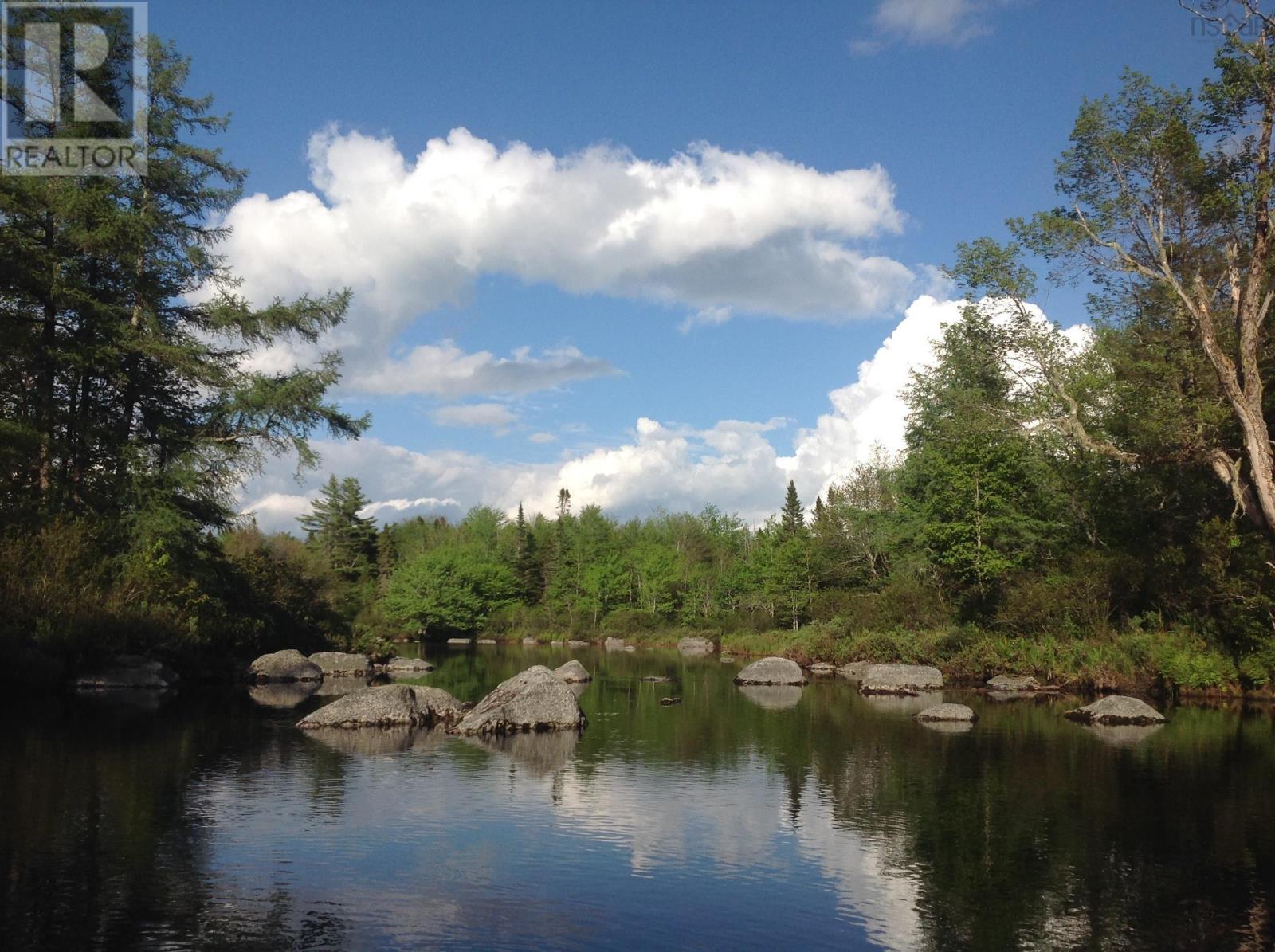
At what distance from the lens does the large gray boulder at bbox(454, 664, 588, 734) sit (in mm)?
25328

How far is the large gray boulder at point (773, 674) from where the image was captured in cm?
4300

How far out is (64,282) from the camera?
3269cm

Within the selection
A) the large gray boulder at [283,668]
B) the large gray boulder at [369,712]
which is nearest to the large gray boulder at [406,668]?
the large gray boulder at [283,668]

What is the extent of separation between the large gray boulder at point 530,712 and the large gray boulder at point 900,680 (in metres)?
17.3

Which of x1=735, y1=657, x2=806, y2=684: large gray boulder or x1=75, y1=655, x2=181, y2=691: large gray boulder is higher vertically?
x1=75, y1=655, x2=181, y2=691: large gray boulder

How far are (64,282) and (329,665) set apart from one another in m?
19.7

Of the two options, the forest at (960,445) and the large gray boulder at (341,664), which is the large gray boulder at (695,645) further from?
the large gray boulder at (341,664)

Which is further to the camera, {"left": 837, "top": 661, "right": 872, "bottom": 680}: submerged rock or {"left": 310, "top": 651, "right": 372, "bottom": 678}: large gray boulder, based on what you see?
{"left": 837, "top": 661, "right": 872, "bottom": 680}: submerged rock

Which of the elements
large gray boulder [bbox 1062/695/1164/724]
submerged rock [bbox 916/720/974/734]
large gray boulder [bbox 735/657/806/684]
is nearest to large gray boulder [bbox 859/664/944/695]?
large gray boulder [bbox 735/657/806/684]

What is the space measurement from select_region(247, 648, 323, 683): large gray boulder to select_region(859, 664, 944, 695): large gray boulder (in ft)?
77.7

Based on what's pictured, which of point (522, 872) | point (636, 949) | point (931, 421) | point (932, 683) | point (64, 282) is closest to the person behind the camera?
point (636, 949)

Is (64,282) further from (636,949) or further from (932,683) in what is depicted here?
(932,683)

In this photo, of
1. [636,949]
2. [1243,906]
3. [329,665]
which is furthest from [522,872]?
[329,665]

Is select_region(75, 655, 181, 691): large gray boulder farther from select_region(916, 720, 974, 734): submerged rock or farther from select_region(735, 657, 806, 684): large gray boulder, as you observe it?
select_region(916, 720, 974, 734): submerged rock
